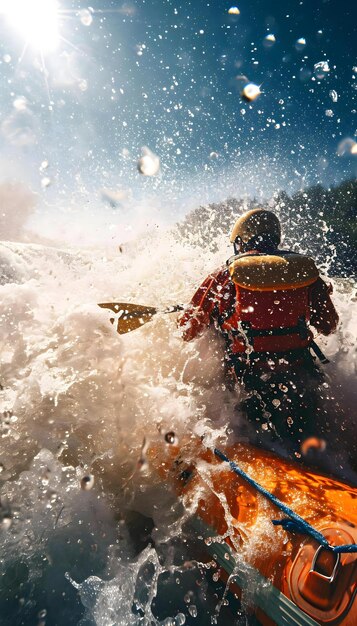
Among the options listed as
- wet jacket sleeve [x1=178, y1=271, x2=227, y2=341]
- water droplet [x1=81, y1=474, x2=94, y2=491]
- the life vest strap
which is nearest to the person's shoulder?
wet jacket sleeve [x1=178, y1=271, x2=227, y2=341]

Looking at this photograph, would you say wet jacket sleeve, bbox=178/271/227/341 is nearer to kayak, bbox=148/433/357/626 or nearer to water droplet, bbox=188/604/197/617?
kayak, bbox=148/433/357/626

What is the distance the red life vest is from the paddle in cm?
146

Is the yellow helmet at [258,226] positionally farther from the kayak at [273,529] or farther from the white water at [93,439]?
the kayak at [273,529]

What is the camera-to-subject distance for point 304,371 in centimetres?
374

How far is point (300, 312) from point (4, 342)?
4.12 m

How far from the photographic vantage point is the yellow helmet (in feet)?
13.3

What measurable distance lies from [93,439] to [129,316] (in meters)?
1.83

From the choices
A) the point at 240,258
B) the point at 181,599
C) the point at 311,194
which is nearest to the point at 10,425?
the point at 181,599

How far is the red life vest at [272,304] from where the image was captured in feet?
11.5

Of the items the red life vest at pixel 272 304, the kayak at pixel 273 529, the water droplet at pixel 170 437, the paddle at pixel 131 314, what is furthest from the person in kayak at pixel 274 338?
the paddle at pixel 131 314

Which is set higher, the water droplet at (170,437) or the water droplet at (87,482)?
the water droplet at (170,437)

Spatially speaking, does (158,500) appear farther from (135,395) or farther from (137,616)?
(135,395)

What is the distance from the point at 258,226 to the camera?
4066mm

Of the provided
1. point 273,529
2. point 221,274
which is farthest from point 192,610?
point 221,274
